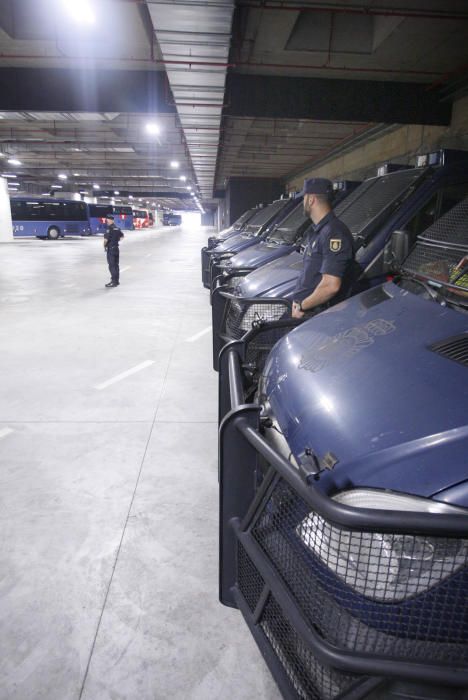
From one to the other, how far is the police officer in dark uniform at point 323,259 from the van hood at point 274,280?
0.86 ft

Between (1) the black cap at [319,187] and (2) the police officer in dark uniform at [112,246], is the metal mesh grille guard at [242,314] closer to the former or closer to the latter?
(1) the black cap at [319,187]

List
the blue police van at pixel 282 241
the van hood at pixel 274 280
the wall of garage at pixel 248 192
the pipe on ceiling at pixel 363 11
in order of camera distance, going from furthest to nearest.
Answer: the wall of garage at pixel 248 192 < the blue police van at pixel 282 241 < the pipe on ceiling at pixel 363 11 < the van hood at pixel 274 280

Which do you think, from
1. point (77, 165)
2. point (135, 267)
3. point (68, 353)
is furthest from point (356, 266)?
point (77, 165)

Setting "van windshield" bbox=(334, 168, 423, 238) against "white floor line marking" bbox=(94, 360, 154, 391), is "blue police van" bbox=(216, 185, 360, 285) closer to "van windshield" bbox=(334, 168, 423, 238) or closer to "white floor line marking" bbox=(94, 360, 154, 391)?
"van windshield" bbox=(334, 168, 423, 238)

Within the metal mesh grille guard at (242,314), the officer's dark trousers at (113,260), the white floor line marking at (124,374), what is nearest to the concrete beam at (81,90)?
the officer's dark trousers at (113,260)

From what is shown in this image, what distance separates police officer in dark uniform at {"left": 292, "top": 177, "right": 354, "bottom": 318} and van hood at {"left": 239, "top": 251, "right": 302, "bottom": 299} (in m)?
0.26

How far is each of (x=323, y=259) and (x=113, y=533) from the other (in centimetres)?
240

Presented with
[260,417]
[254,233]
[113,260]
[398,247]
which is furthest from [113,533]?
[113,260]

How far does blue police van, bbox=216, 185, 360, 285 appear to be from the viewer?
6.07 m

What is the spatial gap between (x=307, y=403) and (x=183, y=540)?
3.97 ft

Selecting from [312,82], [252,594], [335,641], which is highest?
[312,82]

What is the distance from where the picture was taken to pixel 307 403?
72.4 inches

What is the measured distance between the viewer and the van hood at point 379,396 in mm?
1373

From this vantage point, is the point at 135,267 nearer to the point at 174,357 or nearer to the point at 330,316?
the point at 174,357
